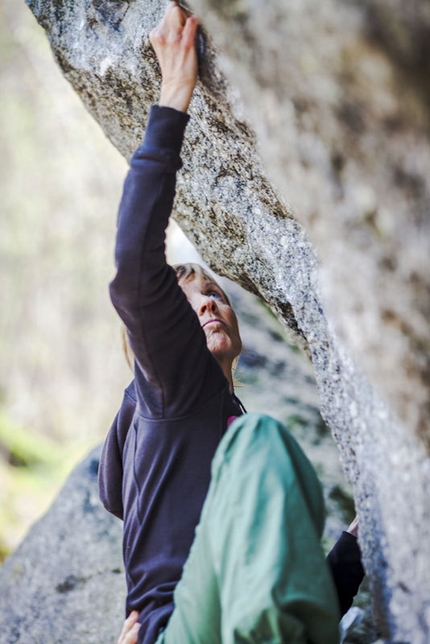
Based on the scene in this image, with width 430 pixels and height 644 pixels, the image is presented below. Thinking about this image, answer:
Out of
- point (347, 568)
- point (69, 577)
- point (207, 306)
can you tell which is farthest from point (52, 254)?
point (347, 568)

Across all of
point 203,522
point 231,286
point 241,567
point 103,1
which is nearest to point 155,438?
point 203,522

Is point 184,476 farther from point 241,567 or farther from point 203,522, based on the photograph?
point 241,567

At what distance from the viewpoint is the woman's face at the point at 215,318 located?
2.42 m

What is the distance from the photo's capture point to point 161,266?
1969 mm

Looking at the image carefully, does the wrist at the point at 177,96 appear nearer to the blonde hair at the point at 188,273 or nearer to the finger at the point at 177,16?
the finger at the point at 177,16

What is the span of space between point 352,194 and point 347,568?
138 cm

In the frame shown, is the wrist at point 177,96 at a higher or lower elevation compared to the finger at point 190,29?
lower

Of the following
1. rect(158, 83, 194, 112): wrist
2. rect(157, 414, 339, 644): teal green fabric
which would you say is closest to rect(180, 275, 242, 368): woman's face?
rect(157, 414, 339, 644): teal green fabric

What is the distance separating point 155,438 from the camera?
214 cm

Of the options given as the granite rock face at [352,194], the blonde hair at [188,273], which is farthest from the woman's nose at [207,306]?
the granite rock face at [352,194]

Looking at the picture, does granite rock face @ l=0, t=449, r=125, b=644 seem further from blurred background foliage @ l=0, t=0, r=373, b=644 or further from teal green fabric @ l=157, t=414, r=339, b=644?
blurred background foliage @ l=0, t=0, r=373, b=644

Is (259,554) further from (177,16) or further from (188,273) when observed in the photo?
(177,16)

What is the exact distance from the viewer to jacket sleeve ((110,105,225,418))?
6.26 feet

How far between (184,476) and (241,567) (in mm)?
502
